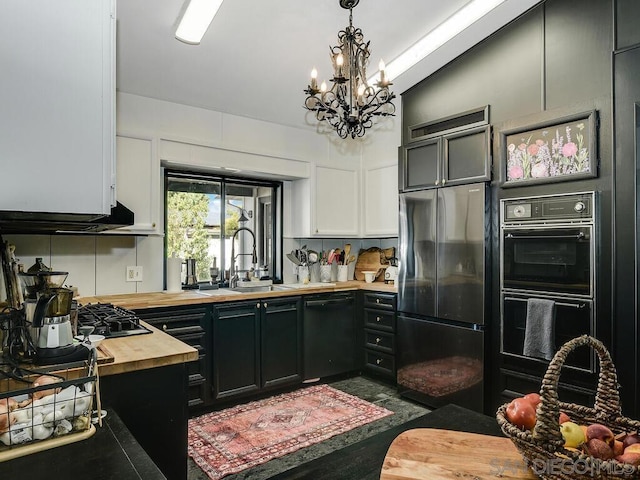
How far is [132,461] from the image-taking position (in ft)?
3.41

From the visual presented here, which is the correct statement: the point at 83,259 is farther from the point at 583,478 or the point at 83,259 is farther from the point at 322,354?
the point at 583,478

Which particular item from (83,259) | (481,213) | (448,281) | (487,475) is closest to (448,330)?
(448,281)

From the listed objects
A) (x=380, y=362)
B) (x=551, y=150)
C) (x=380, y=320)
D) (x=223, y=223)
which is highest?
(x=551, y=150)

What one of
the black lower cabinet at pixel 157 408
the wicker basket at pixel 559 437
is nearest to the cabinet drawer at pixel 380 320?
the black lower cabinet at pixel 157 408

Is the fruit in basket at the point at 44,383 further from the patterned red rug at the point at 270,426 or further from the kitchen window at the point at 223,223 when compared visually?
the kitchen window at the point at 223,223

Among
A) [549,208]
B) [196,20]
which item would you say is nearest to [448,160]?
[549,208]

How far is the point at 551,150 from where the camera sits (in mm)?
2732

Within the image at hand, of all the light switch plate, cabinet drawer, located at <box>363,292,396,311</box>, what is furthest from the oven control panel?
the light switch plate

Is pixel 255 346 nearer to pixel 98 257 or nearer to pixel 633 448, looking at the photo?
pixel 98 257

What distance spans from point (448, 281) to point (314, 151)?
1981 mm

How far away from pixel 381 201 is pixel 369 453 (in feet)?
11.4

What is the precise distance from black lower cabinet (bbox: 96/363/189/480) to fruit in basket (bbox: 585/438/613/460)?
4.92 feet

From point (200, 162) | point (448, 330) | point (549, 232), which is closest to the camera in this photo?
point (549, 232)

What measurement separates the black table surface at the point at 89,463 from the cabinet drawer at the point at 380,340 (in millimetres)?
2934
